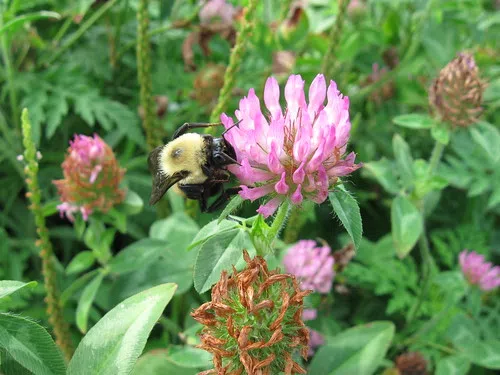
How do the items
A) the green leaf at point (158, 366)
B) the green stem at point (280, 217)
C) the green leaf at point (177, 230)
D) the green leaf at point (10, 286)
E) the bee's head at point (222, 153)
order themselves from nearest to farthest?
the green leaf at point (10, 286) < the green stem at point (280, 217) < the bee's head at point (222, 153) < the green leaf at point (158, 366) < the green leaf at point (177, 230)

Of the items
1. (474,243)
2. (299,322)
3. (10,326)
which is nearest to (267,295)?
(299,322)

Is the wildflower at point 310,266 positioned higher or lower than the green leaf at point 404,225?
lower

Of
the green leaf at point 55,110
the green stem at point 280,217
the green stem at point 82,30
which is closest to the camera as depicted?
the green stem at point 280,217

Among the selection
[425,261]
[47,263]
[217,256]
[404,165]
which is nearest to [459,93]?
[404,165]

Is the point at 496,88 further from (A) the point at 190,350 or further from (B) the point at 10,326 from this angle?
(B) the point at 10,326

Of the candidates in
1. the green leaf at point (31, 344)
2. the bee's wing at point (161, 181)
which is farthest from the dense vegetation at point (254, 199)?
the bee's wing at point (161, 181)

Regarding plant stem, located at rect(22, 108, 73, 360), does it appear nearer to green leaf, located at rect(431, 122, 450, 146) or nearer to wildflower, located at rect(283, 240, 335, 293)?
wildflower, located at rect(283, 240, 335, 293)

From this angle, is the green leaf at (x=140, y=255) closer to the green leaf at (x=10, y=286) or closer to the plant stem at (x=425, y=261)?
the green leaf at (x=10, y=286)
